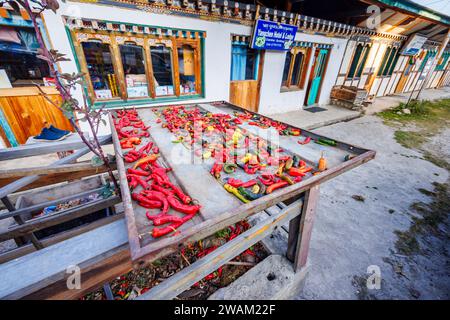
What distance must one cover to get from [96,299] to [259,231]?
2.39 meters

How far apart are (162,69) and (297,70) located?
6.79 metres

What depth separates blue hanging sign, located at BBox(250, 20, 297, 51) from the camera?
6.78 m

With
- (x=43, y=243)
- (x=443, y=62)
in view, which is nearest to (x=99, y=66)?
(x=43, y=243)

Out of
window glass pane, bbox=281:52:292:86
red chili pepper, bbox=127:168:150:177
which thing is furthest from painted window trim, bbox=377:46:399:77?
red chili pepper, bbox=127:168:150:177

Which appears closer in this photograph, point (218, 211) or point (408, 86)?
point (218, 211)

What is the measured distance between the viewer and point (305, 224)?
2.25 meters

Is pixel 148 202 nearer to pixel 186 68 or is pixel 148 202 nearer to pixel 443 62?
pixel 186 68

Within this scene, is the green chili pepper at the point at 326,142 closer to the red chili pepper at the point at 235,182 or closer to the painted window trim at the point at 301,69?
the red chili pepper at the point at 235,182

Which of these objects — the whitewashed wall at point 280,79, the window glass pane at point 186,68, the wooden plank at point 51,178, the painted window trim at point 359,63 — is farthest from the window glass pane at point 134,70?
the painted window trim at point 359,63

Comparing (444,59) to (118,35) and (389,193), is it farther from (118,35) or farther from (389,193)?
(118,35)

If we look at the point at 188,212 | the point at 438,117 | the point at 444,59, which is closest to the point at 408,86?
the point at 444,59

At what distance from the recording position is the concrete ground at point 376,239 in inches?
106

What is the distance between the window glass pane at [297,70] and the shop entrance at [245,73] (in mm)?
2563

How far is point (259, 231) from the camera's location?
6.16 ft
